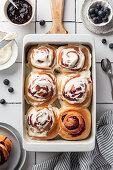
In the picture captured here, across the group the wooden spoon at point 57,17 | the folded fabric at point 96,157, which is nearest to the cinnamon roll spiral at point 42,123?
the folded fabric at point 96,157

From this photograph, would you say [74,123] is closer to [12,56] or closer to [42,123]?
[42,123]

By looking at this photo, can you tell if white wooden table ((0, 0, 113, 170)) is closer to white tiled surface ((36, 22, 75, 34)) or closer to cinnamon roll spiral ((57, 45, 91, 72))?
white tiled surface ((36, 22, 75, 34))

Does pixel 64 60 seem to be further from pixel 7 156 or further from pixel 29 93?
pixel 7 156

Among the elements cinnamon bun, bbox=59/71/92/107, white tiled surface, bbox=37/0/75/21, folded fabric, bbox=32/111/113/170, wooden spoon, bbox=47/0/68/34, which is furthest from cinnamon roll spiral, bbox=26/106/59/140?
white tiled surface, bbox=37/0/75/21

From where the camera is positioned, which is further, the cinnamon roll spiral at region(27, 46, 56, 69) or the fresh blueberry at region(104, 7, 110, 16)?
the fresh blueberry at region(104, 7, 110, 16)

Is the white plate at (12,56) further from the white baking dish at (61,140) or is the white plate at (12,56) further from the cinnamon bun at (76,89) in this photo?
the cinnamon bun at (76,89)

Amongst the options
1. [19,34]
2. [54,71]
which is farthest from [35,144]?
[19,34]
